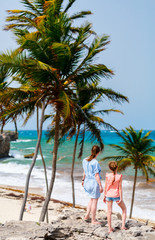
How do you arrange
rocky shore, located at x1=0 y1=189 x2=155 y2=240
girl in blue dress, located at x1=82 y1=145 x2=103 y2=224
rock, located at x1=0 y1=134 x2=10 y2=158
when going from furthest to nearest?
1. rock, located at x1=0 y1=134 x2=10 y2=158
2. girl in blue dress, located at x1=82 y1=145 x2=103 y2=224
3. rocky shore, located at x1=0 y1=189 x2=155 y2=240

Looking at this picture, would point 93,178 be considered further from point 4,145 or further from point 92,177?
point 4,145

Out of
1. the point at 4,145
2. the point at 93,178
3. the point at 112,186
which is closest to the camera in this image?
the point at 112,186

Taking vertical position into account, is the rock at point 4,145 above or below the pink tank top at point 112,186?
below

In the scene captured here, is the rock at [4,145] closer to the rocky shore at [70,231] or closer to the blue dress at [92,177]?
the rocky shore at [70,231]

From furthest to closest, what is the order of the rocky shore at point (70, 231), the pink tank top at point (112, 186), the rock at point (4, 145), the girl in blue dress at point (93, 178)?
the rock at point (4, 145) → the girl in blue dress at point (93, 178) → the pink tank top at point (112, 186) → the rocky shore at point (70, 231)

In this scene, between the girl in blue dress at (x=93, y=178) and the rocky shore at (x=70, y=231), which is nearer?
the rocky shore at (x=70, y=231)

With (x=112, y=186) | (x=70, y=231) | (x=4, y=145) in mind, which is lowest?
(x=4, y=145)

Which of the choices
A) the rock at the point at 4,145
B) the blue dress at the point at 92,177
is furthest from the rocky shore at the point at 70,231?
the rock at the point at 4,145

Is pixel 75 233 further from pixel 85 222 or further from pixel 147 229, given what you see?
pixel 147 229

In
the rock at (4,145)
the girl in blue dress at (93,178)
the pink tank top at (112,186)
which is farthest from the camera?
the rock at (4,145)

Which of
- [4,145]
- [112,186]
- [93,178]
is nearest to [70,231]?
[93,178]

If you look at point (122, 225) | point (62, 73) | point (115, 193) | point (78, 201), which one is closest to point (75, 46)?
point (62, 73)

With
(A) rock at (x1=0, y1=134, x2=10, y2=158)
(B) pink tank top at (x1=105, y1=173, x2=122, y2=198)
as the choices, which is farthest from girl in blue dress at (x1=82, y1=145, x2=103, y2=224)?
(A) rock at (x1=0, y1=134, x2=10, y2=158)

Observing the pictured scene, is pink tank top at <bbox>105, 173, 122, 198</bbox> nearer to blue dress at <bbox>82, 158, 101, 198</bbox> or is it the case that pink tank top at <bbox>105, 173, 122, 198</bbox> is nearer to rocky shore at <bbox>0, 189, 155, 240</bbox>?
blue dress at <bbox>82, 158, 101, 198</bbox>
